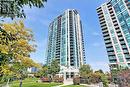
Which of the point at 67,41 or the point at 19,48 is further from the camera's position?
the point at 67,41

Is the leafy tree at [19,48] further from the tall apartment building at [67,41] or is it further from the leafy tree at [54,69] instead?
the tall apartment building at [67,41]

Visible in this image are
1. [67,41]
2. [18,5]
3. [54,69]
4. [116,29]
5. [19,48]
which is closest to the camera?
[18,5]

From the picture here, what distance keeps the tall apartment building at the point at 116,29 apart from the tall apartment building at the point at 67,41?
27677mm

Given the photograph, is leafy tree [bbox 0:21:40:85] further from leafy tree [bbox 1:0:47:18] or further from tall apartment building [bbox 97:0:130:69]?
tall apartment building [bbox 97:0:130:69]

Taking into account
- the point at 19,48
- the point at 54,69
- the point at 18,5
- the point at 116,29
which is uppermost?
the point at 116,29

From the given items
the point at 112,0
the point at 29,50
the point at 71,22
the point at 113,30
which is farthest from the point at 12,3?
the point at 71,22

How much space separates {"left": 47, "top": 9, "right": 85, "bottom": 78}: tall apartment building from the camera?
123688 mm

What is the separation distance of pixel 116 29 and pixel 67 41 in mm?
39889

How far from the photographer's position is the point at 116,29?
99.9 meters

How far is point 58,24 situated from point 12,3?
467 ft

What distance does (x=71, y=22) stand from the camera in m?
137

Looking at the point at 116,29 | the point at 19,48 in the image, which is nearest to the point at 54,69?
the point at 116,29

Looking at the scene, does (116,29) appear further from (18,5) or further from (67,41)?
(18,5)

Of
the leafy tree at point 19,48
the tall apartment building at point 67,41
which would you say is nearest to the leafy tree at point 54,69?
the tall apartment building at point 67,41
